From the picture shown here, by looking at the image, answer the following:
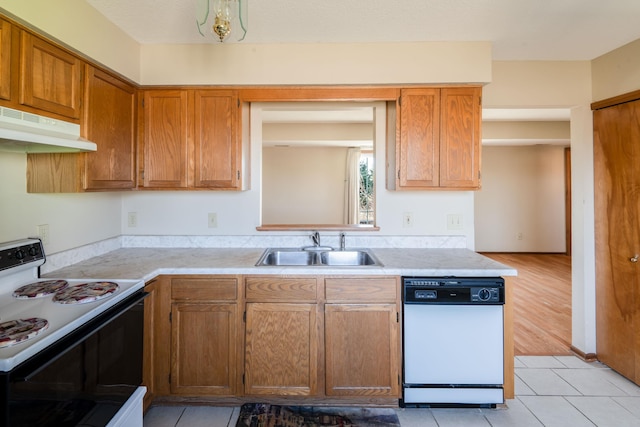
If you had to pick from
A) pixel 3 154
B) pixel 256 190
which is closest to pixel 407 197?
pixel 256 190

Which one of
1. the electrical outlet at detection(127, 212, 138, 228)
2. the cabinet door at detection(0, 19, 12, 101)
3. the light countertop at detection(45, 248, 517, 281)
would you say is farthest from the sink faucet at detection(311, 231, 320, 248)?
the cabinet door at detection(0, 19, 12, 101)

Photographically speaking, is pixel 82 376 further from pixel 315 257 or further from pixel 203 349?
pixel 315 257

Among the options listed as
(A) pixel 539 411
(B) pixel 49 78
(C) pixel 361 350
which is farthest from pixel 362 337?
(B) pixel 49 78

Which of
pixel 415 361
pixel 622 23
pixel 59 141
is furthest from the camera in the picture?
pixel 622 23

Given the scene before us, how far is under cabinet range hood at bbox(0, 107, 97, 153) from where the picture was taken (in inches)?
50.8

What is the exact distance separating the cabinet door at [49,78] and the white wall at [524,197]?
268 inches

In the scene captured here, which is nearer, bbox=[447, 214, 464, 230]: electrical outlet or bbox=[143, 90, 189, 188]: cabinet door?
bbox=[143, 90, 189, 188]: cabinet door

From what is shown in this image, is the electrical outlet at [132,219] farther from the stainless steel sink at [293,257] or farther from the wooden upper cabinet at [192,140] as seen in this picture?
the stainless steel sink at [293,257]

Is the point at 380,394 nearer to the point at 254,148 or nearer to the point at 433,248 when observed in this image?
the point at 433,248

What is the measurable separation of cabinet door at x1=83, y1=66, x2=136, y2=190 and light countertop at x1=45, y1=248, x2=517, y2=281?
49cm

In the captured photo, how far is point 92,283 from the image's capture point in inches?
66.2

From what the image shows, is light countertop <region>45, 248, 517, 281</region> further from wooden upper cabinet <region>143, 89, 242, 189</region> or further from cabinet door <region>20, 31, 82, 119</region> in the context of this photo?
cabinet door <region>20, 31, 82, 119</region>

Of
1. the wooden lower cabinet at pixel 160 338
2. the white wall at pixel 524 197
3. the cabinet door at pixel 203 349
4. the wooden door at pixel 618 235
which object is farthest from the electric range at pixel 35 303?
the white wall at pixel 524 197

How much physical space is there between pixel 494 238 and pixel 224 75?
21.1 feet
